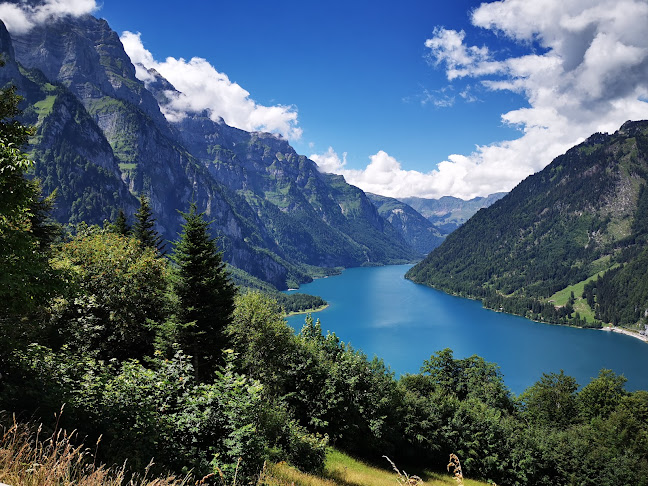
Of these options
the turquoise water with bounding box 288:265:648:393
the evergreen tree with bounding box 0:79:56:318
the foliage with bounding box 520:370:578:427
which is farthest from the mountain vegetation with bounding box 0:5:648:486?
the turquoise water with bounding box 288:265:648:393

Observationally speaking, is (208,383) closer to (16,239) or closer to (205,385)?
(205,385)

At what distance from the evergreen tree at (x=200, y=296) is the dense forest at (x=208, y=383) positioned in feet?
0.29

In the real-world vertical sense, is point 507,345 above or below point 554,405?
below

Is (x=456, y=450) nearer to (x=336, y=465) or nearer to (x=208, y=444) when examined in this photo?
(x=336, y=465)

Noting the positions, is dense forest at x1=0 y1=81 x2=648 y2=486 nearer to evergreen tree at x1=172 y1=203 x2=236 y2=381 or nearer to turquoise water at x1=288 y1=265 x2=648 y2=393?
evergreen tree at x1=172 y1=203 x2=236 y2=381

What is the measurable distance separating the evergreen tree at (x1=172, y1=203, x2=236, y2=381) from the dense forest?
87 mm

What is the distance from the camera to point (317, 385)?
26.9 metres

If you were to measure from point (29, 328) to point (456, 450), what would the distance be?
128 ft

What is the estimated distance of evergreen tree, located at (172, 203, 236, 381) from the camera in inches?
877

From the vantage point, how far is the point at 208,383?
70.4ft

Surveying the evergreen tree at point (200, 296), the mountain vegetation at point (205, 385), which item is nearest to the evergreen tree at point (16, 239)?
the mountain vegetation at point (205, 385)

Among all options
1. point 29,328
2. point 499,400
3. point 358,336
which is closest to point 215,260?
point 29,328

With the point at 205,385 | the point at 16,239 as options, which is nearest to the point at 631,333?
the point at 205,385

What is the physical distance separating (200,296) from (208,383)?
5.22 metres
